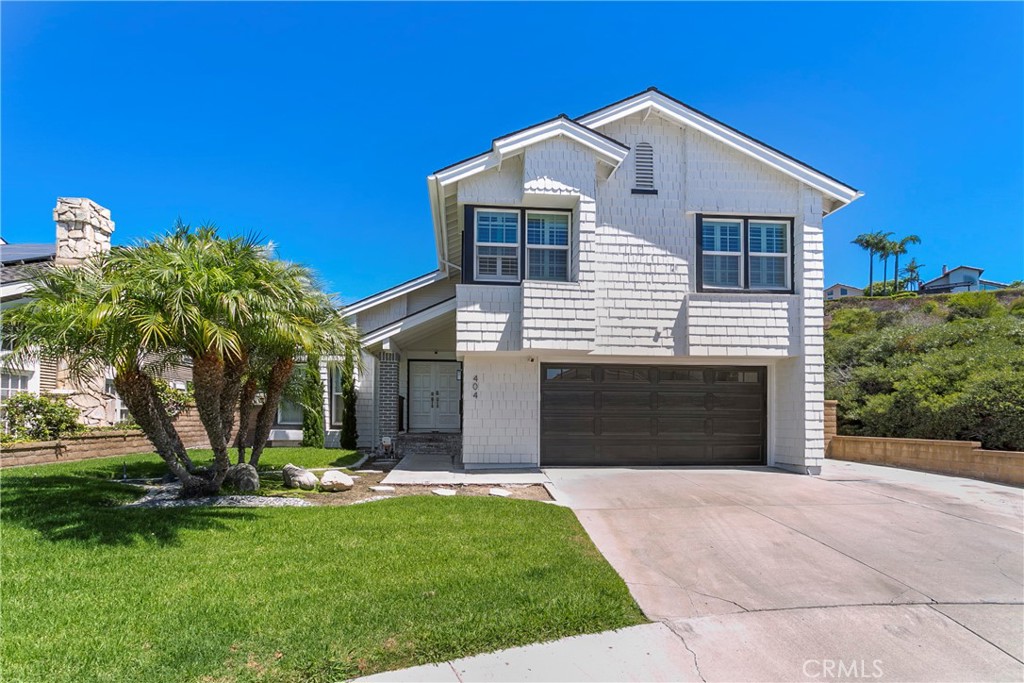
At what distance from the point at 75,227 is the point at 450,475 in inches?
428

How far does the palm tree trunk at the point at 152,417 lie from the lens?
7062 mm

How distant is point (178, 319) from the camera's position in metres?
6.06

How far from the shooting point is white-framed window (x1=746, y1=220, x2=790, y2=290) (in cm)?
1147

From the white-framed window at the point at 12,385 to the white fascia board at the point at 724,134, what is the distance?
13.2m

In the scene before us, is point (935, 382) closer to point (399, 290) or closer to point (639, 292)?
point (639, 292)

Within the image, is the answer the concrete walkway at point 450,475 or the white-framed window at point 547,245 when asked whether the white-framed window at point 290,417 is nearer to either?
the concrete walkway at point 450,475

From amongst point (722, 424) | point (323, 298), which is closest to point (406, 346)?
point (323, 298)

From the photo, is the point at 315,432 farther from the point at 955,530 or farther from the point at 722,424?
the point at 955,530

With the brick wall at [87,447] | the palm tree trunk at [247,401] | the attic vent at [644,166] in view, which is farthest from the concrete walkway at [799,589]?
the brick wall at [87,447]

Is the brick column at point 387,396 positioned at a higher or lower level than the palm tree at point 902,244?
lower

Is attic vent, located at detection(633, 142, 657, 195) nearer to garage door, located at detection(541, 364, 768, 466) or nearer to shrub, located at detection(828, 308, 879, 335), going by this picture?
garage door, located at detection(541, 364, 768, 466)

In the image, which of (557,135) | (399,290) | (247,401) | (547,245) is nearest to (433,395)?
(399,290)

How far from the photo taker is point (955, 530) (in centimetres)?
672
